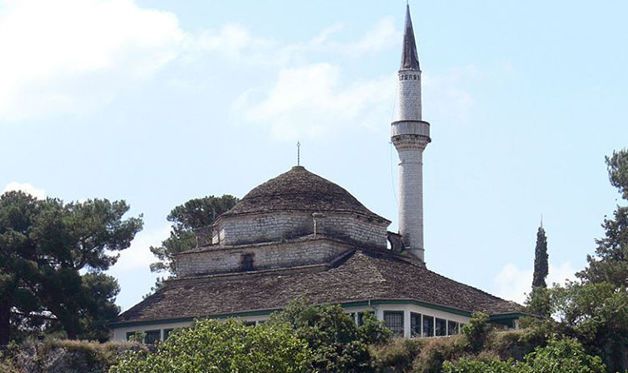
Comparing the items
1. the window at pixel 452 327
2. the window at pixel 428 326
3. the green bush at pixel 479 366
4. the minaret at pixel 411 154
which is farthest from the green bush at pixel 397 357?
the minaret at pixel 411 154

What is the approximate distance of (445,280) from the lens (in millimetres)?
68812

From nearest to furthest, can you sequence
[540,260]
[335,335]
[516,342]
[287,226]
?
[516,342] → [335,335] → [287,226] → [540,260]

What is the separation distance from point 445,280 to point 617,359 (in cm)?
→ 1210

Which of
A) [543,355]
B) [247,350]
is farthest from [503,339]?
[247,350]

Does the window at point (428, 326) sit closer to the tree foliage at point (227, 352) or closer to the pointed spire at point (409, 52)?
the tree foliage at point (227, 352)

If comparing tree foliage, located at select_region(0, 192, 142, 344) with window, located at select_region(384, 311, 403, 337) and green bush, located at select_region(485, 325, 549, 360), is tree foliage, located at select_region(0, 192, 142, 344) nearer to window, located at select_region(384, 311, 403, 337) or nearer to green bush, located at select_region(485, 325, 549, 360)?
window, located at select_region(384, 311, 403, 337)

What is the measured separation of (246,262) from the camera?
2773 inches

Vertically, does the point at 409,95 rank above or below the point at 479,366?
above

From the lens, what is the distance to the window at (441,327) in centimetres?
6475

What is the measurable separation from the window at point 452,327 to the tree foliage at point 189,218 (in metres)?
25.1

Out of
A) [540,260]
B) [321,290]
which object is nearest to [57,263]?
[321,290]

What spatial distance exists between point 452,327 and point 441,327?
0.89 meters

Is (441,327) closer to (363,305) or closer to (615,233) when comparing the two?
(363,305)

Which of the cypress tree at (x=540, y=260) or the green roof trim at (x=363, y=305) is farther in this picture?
the cypress tree at (x=540, y=260)
